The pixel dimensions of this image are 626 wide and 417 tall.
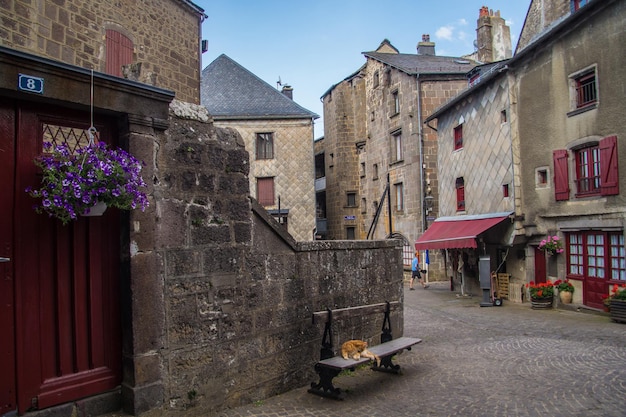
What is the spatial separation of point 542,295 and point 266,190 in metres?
16.1

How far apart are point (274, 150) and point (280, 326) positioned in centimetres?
2186

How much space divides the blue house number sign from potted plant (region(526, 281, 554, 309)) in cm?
1343

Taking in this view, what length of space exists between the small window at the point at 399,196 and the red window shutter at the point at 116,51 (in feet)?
52.3

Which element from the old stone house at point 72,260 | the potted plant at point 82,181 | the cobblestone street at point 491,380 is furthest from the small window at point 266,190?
the potted plant at point 82,181

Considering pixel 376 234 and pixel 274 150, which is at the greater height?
pixel 274 150

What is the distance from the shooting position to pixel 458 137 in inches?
762

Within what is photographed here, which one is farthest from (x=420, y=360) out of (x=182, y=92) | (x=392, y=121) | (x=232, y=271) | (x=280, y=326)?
(x=392, y=121)

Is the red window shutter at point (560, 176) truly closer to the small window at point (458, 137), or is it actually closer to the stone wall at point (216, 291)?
the small window at point (458, 137)

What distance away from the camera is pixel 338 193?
103 ft

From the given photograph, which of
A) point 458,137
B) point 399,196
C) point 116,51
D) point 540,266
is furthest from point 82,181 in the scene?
point 399,196

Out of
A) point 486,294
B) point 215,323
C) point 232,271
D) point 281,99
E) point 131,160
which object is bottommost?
point 486,294

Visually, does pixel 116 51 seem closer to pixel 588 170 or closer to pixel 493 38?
pixel 588 170

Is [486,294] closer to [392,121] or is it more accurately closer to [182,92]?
[182,92]

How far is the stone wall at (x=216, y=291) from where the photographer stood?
4090mm
